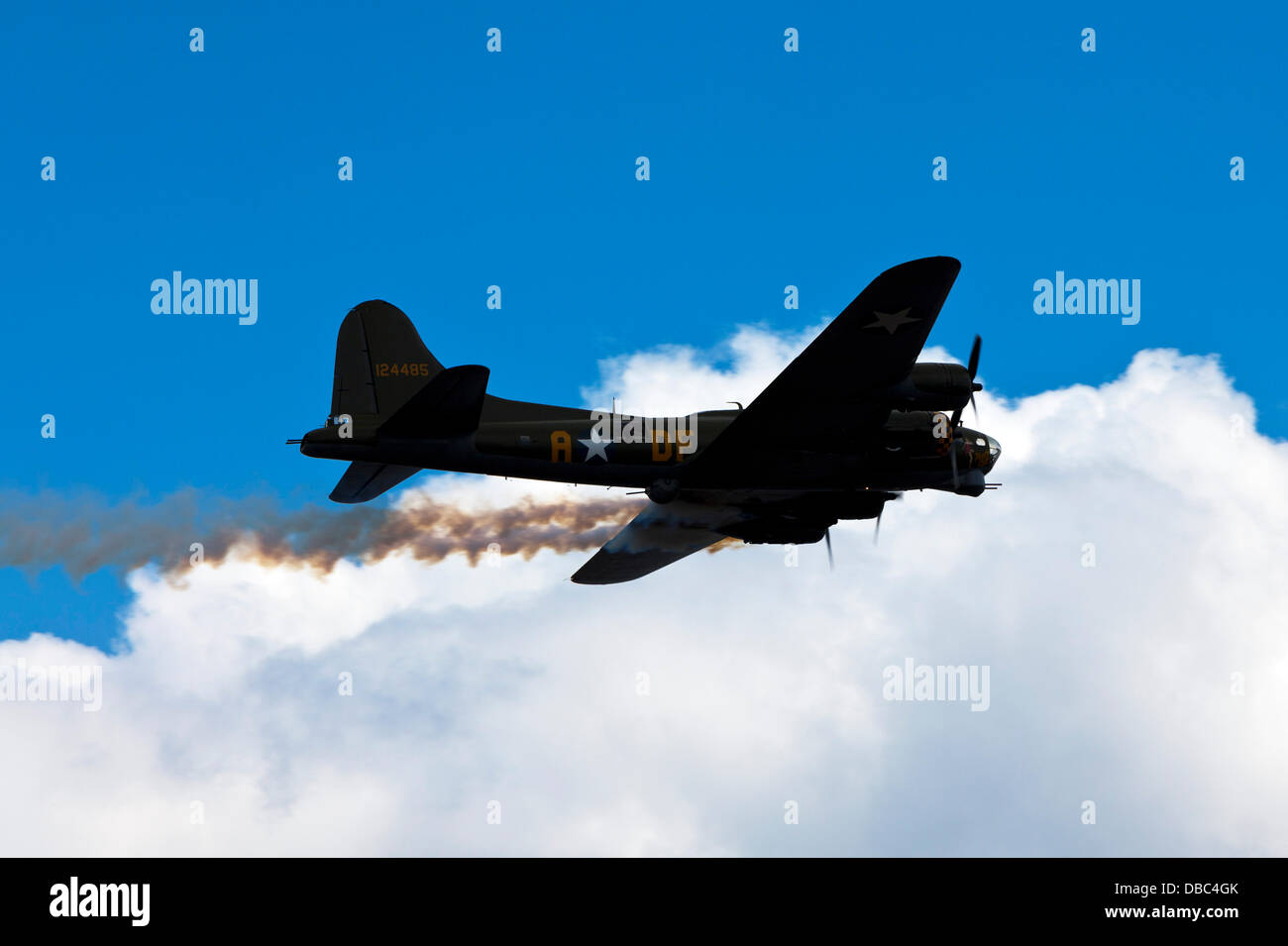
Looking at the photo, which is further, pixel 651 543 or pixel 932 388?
pixel 651 543

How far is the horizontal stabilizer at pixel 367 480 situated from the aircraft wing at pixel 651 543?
272 inches

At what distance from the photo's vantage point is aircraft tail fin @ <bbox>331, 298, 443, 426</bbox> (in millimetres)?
34656

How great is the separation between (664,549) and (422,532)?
→ 706 cm

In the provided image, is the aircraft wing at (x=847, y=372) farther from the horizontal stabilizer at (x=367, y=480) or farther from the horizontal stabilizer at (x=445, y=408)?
the horizontal stabilizer at (x=367, y=480)

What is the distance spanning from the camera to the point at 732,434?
33.2 metres

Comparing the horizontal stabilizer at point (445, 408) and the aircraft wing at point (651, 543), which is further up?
the horizontal stabilizer at point (445, 408)

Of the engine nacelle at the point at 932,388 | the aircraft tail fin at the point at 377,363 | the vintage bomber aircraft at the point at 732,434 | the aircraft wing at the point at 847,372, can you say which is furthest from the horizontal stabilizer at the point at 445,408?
the engine nacelle at the point at 932,388

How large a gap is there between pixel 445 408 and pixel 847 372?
9651 millimetres

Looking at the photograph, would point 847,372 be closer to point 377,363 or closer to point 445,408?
point 445,408

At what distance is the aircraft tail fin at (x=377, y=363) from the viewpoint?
3466 cm

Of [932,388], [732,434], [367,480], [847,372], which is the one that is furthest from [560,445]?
[932,388]

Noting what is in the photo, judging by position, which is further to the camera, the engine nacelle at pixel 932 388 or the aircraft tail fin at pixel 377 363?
the aircraft tail fin at pixel 377 363
